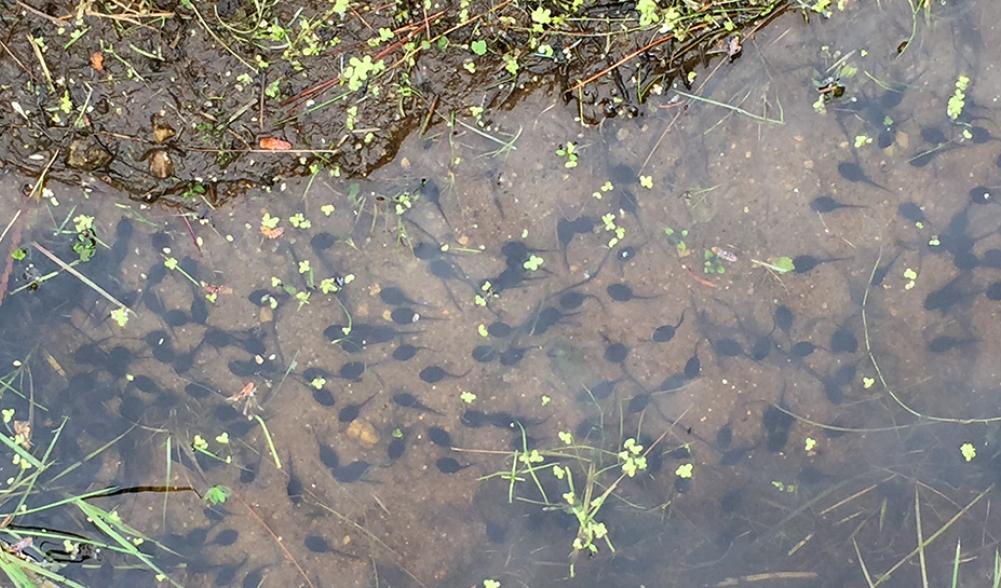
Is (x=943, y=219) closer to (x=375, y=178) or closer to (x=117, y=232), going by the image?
(x=375, y=178)

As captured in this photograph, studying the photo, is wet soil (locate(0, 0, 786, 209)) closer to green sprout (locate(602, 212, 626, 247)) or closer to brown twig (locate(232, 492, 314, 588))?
green sprout (locate(602, 212, 626, 247))

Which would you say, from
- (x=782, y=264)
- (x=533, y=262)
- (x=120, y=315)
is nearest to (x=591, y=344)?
(x=533, y=262)

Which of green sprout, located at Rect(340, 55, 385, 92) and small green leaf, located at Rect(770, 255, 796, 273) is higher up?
green sprout, located at Rect(340, 55, 385, 92)

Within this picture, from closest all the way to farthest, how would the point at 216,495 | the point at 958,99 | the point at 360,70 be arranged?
1. the point at 360,70
2. the point at 958,99
3. the point at 216,495

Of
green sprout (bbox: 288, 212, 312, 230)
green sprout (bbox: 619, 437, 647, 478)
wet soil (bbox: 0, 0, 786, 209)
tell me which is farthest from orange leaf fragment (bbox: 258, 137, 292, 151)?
green sprout (bbox: 619, 437, 647, 478)

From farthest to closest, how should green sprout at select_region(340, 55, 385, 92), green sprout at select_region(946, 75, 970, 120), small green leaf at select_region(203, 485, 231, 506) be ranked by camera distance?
small green leaf at select_region(203, 485, 231, 506)
green sprout at select_region(946, 75, 970, 120)
green sprout at select_region(340, 55, 385, 92)

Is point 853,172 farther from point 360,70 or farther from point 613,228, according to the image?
point 360,70

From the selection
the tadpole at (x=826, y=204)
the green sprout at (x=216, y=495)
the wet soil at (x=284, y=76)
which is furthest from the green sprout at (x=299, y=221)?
the tadpole at (x=826, y=204)
